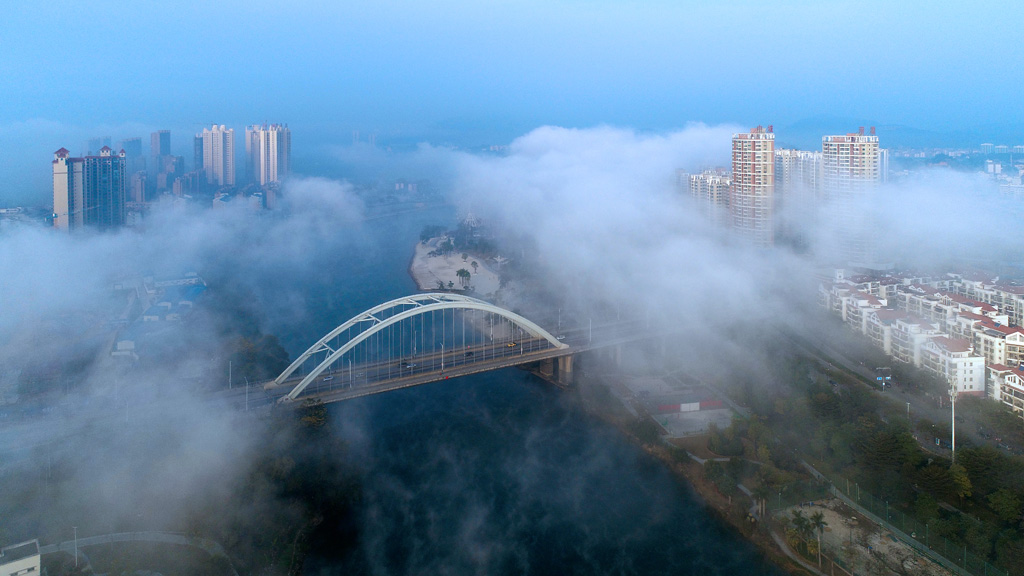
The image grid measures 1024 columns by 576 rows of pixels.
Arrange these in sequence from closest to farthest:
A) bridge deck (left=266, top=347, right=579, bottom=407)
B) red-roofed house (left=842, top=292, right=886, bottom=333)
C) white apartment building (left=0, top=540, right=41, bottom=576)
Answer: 1. white apartment building (left=0, top=540, right=41, bottom=576)
2. bridge deck (left=266, top=347, right=579, bottom=407)
3. red-roofed house (left=842, top=292, right=886, bottom=333)

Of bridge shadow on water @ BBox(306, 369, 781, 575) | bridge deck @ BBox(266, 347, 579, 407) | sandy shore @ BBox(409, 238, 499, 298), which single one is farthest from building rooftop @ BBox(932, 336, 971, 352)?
sandy shore @ BBox(409, 238, 499, 298)

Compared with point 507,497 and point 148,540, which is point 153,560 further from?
point 507,497

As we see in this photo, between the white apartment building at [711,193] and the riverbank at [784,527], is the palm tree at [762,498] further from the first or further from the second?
the white apartment building at [711,193]

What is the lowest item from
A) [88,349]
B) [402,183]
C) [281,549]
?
[281,549]

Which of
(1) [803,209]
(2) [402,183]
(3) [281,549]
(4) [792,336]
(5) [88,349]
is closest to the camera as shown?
(3) [281,549]

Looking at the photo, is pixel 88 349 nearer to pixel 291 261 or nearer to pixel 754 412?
pixel 754 412

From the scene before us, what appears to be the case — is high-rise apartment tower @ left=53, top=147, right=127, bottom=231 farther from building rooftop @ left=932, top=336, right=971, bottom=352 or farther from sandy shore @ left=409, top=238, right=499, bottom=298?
building rooftop @ left=932, top=336, right=971, bottom=352

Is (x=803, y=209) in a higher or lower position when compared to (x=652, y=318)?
higher

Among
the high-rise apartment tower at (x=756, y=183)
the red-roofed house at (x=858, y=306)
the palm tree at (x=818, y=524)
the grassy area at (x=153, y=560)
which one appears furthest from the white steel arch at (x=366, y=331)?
the high-rise apartment tower at (x=756, y=183)

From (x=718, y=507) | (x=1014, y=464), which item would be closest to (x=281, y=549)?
(x=718, y=507)
